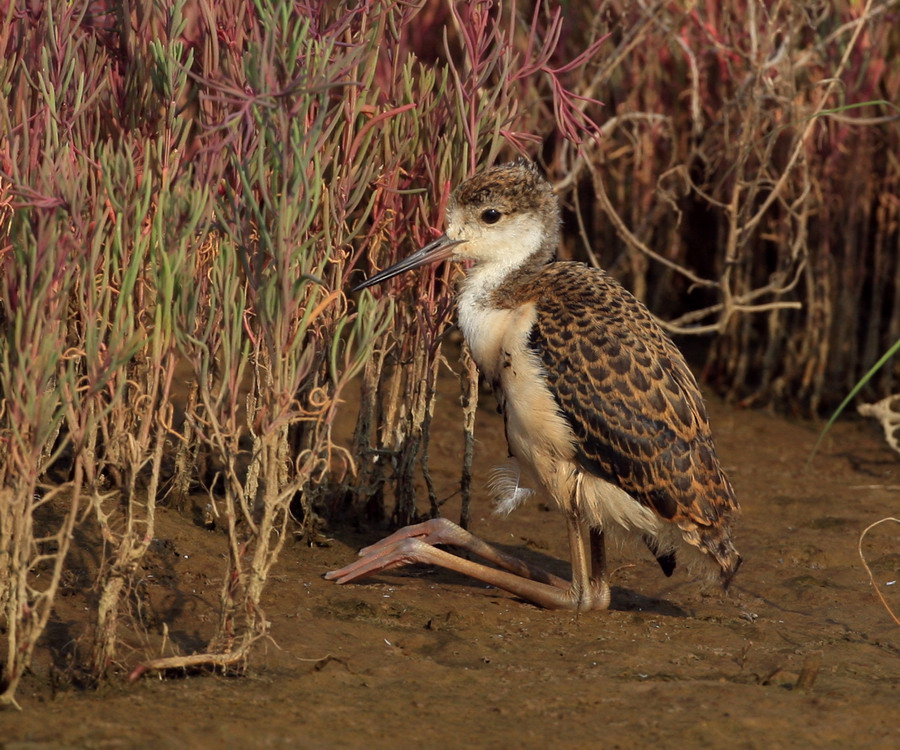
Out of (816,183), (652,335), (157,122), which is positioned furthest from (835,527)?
(157,122)

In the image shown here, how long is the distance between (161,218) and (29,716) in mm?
1410

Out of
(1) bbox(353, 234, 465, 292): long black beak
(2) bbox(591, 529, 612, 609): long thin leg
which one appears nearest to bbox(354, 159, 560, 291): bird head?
(1) bbox(353, 234, 465, 292): long black beak

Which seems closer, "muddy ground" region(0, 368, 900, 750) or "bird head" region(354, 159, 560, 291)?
"muddy ground" region(0, 368, 900, 750)

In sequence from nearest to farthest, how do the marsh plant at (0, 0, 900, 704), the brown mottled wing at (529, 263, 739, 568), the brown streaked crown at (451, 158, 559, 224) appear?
the marsh plant at (0, 0, 900, 704) → the brown mottled wing at (529, 263, 739, 568) → the brown streaked crown at (451, 158, 559, 224)

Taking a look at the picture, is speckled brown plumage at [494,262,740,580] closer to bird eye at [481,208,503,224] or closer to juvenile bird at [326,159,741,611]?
juvenile bird at [326,159,741,611]

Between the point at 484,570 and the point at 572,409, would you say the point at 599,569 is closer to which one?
the point at 484,570

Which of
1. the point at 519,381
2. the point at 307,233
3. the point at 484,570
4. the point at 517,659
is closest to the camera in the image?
the point at 517,659

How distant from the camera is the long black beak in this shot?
4844mm

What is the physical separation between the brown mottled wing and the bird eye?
409mm

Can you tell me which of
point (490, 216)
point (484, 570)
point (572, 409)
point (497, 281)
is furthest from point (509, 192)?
point (484, 570)

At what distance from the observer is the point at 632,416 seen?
461cm

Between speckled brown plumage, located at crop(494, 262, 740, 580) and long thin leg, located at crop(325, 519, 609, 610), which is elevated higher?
speckled brown plumage, located at crop(494, 262, 740, 580)

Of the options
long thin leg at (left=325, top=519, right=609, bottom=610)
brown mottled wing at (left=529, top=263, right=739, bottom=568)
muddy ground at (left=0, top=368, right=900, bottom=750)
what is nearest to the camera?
muddy ground at (left=0, top=368, right=900, bottom=750)

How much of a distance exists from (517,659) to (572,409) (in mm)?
915
